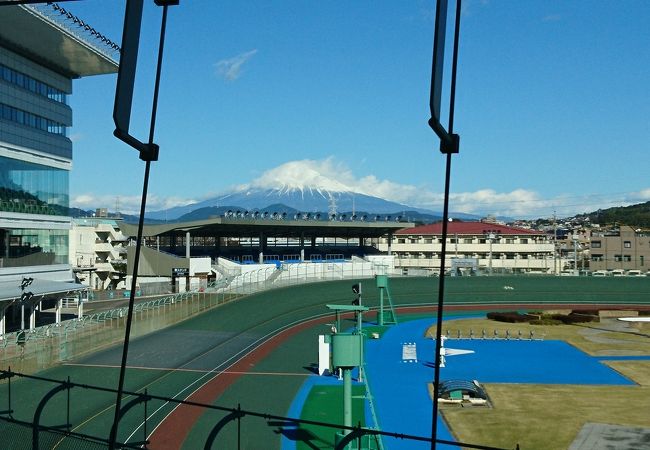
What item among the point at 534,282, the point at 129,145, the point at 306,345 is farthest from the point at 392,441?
the point at 534,282

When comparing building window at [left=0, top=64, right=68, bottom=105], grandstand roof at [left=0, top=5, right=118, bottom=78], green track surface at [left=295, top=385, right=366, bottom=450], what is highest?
grandstand roof at [left=0, top=5, right=118, bottom=78]

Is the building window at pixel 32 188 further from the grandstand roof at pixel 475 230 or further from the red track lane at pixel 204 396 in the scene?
the grandstand roof at pixel 475 230

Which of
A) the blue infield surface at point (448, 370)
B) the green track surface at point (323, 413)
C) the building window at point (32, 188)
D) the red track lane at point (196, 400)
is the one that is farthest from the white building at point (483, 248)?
the green track surface at point (323, 413)

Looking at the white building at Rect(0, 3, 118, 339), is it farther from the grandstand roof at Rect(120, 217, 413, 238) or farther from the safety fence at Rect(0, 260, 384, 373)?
the grandstand roof at Rect(120, 217, 413, 238)

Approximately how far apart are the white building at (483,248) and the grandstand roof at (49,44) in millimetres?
66625

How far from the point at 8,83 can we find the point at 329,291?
33423 millimetres

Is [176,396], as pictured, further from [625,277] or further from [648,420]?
[625,277]

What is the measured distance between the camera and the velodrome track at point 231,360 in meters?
21.6

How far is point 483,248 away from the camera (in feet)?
357

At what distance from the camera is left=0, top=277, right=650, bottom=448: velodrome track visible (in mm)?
21641

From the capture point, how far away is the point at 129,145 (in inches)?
201

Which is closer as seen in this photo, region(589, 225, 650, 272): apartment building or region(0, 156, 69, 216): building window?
region(0, 156, 69, 216): building window

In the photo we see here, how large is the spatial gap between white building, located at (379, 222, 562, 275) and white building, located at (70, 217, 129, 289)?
1632 inches

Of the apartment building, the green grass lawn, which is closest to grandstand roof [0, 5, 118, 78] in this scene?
the green grass lawn
